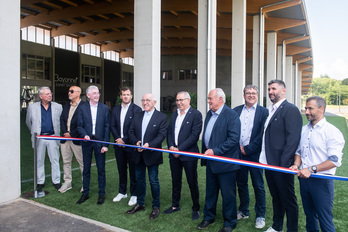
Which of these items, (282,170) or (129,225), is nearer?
(282,170)

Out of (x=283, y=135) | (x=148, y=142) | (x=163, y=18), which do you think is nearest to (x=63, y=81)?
(x=163, y=18)

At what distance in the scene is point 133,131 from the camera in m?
4.74

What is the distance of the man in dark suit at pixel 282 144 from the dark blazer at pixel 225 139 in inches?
15.8

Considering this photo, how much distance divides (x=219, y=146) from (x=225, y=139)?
14 centimetres

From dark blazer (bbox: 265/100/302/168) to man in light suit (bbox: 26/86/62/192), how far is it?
4335mm

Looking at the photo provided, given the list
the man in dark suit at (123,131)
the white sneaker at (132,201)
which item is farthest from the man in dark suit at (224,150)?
the man in dark suit at (123,131)

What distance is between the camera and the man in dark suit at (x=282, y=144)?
326 cm

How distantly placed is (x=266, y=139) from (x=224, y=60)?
1630 inches

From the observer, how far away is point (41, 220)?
419 cm

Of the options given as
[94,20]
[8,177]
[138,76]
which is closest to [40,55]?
[94,20]

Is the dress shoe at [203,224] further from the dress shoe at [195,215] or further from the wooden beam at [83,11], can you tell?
the wooden beam at [83,11]

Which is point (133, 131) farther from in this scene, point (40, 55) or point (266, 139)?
point (40, 55)

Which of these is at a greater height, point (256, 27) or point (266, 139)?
point (256, 27)

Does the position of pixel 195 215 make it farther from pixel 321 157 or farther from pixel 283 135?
pixel 321 157
